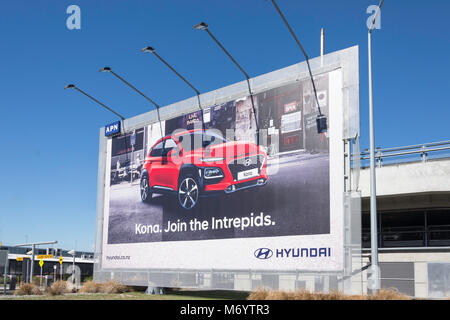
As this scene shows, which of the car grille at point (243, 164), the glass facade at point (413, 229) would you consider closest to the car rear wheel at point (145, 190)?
the car grille at point (243, 164)

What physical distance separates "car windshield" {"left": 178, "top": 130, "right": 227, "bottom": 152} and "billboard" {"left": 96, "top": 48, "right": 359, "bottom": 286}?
0.07m

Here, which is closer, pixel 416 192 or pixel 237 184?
pixel 237 184

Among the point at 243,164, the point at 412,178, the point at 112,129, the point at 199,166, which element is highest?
the point at 112,129

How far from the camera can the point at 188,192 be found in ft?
80.3

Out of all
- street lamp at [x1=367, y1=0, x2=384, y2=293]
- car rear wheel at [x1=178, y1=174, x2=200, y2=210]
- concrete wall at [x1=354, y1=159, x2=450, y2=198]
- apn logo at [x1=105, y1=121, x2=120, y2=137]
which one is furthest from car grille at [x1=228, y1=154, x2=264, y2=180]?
apn logo at [x1=105, y1=121, x2=120, y2=137]

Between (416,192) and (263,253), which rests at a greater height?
(416,192)

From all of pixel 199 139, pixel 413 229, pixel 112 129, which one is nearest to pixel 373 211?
pixel 413 229

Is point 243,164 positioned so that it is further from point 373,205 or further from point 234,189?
point 373,205

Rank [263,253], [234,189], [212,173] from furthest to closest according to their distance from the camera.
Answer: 1. [212,173]
2. [234,189]
3. [263,253]

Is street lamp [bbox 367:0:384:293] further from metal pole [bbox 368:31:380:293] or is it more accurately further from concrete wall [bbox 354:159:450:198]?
concrete wall [bbox 354:159:450:198]

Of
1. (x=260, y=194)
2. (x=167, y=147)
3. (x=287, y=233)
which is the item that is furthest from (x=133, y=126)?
(x=287, y=233)

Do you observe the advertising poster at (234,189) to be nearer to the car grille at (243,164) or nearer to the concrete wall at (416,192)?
the car grille at (243,164)

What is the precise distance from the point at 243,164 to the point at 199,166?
9.04 feet

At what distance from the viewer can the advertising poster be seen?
19.4m
